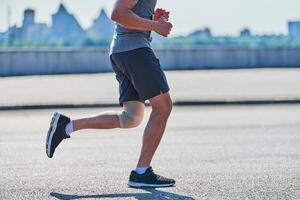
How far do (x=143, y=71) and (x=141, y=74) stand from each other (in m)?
0.03

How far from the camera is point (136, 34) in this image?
18.2 feet

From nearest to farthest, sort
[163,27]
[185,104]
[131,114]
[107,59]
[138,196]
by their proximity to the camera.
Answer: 1. [138,196]
2. [163,27]
3. [131,114]
4. [185,104]
5. [107,59]

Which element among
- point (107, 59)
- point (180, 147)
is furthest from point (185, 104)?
point (107, 59)

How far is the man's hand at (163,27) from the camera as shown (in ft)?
17.6

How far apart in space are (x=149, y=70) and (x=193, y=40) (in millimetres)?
36266

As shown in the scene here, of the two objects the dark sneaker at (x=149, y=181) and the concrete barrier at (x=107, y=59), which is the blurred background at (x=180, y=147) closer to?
the dark sneaker at (x=149, y=181)

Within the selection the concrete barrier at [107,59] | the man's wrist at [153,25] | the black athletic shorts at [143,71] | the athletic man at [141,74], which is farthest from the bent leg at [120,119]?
the concrete barrier at [107,59]

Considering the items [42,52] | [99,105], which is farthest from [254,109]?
[42,52]

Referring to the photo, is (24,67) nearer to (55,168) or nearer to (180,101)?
(180,101)

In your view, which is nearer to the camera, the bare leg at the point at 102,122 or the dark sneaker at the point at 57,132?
the bare leg at the point at 102,122

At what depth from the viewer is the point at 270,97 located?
16312mm

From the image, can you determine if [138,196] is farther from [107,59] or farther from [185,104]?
[107,59]

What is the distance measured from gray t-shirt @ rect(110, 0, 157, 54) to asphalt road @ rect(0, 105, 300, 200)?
39.6 inches

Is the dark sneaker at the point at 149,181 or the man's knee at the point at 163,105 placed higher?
the man's knee at the point at 163,105
